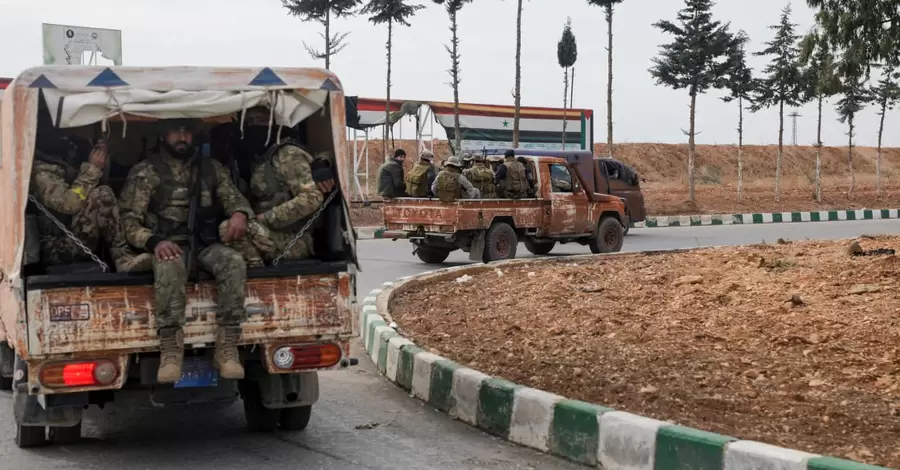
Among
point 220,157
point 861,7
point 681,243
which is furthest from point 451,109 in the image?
point 220,157

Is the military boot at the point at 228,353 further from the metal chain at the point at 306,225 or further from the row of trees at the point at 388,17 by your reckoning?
the row of trees at the point at 388,17

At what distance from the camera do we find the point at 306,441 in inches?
255

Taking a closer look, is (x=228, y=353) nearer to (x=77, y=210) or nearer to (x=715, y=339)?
(x=77, y=210)

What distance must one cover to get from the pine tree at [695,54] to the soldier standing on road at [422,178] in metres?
19.0

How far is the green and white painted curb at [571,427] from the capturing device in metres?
4.95

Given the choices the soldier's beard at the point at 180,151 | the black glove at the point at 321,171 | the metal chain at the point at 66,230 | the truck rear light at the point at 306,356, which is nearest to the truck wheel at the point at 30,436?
the metal chain at the point at 66,230

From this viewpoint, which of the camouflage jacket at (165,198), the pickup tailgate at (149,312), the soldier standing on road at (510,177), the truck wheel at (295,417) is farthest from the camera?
the soldier standing on road at (510,177)

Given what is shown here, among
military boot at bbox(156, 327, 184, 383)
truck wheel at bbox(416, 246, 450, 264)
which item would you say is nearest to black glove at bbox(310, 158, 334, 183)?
military boot at bbox(156, 327, 184, 383)

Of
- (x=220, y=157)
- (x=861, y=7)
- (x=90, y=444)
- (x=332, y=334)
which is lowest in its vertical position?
(x=90, y=444)

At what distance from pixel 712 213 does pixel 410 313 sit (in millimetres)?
26898

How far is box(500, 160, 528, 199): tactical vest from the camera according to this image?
57.6 ft

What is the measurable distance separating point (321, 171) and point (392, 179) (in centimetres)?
1163

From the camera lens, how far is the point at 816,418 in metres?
5.84

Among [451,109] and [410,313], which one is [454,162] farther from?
[451,109]
